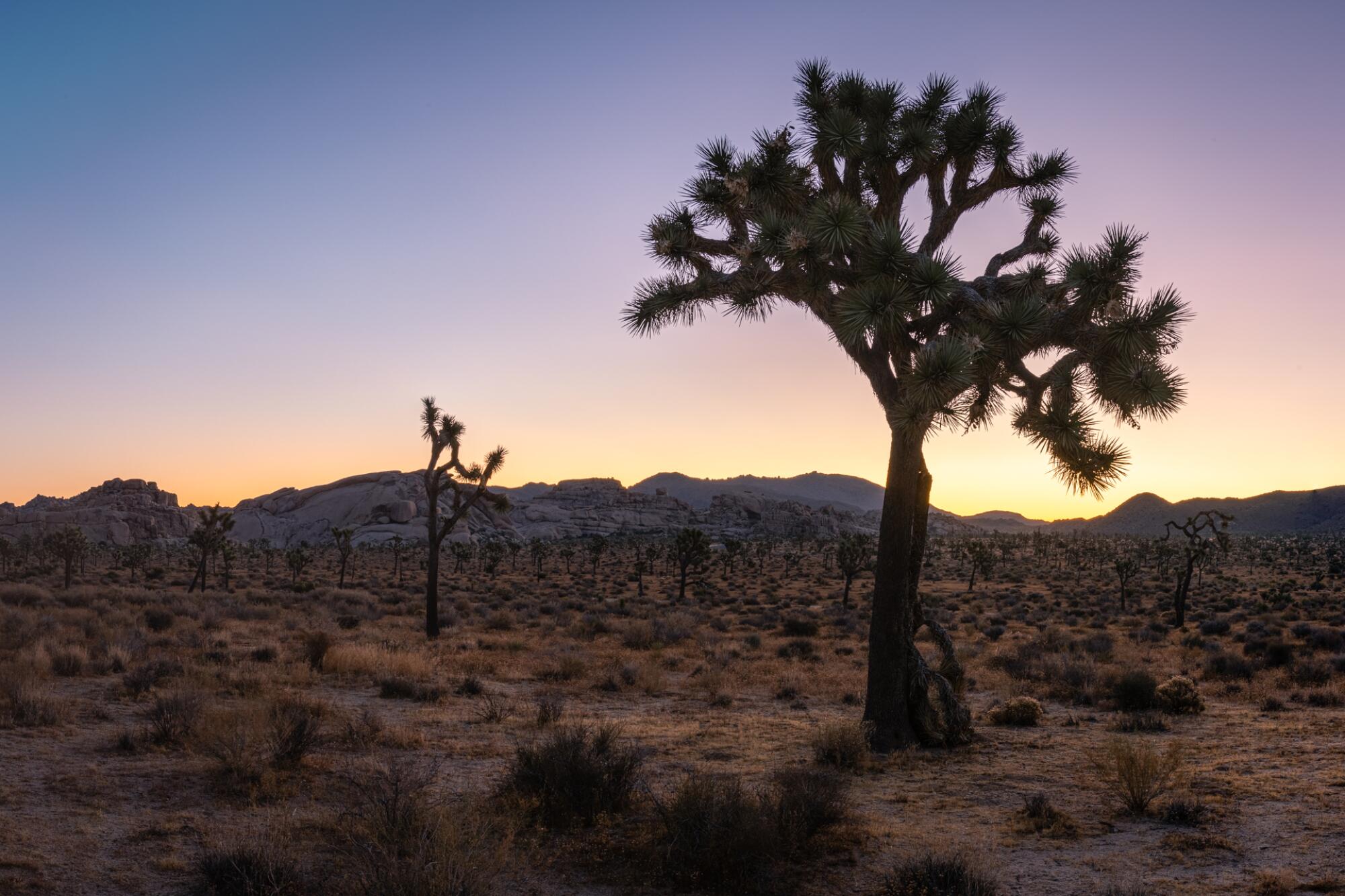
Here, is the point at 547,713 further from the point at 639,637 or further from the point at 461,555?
the point at 461,555

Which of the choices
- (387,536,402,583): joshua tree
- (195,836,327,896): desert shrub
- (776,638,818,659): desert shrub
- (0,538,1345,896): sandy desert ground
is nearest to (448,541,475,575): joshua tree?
(387,536,402,583): joshua tree

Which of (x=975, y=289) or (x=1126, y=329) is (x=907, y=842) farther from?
(x=975, y=289)

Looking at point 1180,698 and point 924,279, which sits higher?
point 924,279

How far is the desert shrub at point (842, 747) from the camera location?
935 centimetres

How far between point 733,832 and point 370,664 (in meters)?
11.6

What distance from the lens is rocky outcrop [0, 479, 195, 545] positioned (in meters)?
112

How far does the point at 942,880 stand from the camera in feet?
17.6

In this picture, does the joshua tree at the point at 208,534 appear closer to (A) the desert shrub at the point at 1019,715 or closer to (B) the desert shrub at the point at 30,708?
(B) the desert shrub at the point at 30,708

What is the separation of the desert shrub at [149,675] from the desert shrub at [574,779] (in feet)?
25.9

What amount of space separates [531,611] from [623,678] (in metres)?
15.1

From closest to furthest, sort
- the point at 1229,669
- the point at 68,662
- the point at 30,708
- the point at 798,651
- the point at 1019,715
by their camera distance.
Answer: the point at 30,708
the point at 1019,715
the point at 68,662
the point at 1229,669
the point at 798,651

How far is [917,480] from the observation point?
416 inches

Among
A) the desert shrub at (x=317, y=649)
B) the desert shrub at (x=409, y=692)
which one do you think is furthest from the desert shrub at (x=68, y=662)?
the desert shrub at (x=409, y=692)

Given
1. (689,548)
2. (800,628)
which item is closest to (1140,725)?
(800,628)
